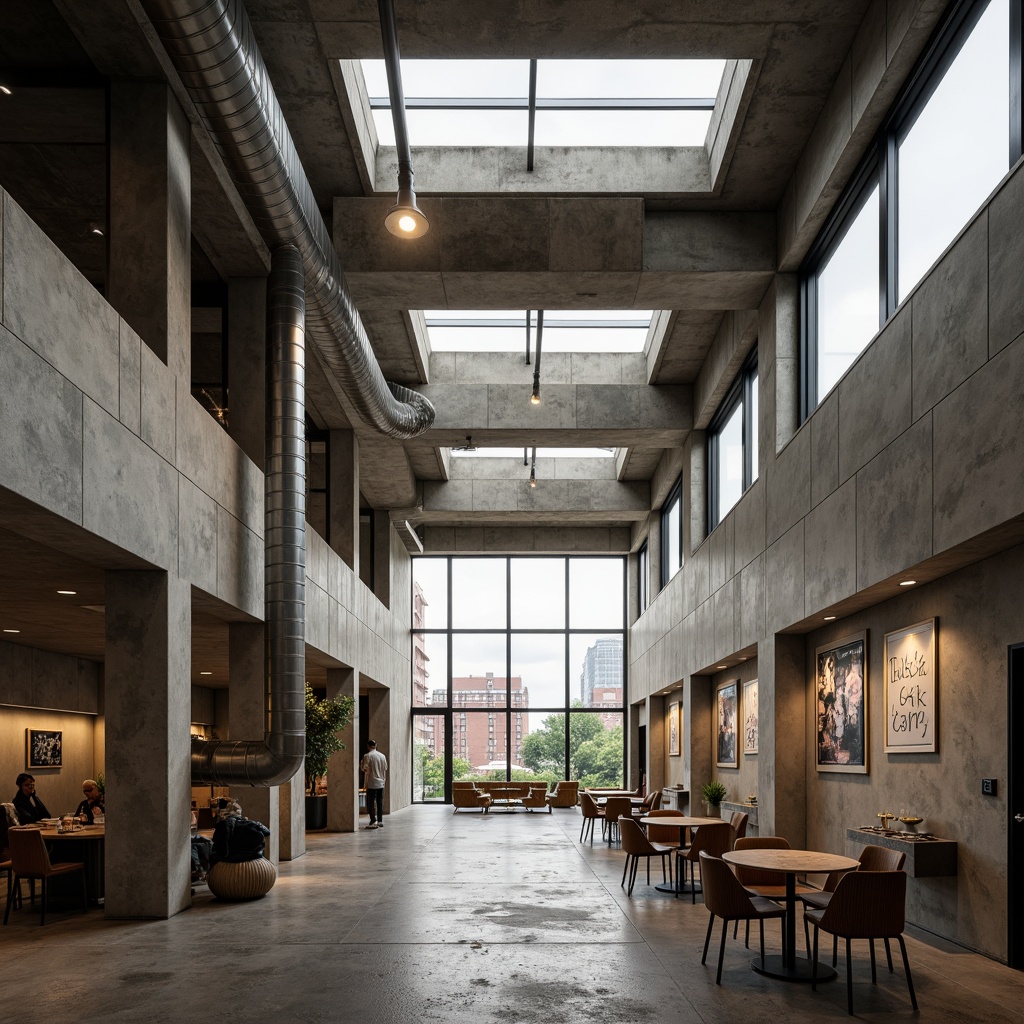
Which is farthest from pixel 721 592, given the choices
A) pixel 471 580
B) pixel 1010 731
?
pixel 471 580

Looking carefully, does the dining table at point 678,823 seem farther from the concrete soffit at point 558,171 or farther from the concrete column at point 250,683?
the concrete soffit at point 558,171

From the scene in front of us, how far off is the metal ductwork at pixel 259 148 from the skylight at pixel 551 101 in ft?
5.54

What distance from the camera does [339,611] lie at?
15648mm

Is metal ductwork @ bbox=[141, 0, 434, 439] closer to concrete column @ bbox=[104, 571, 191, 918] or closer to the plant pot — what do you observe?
concrete column @ bbox=[104, 571, 191, 918]

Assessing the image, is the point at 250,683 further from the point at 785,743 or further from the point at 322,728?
the point at 785,743

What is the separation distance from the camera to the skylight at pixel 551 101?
32.1 ft

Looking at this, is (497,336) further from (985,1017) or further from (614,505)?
(985,1017)

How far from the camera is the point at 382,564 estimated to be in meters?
21.9

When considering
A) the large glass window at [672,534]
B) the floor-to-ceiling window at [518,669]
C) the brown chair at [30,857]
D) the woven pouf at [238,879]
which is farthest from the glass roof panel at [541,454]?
the brown chair at [30,857]

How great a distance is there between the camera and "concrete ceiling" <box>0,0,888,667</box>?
7898 mm

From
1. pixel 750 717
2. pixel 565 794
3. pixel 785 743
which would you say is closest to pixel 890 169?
pixel 785 743

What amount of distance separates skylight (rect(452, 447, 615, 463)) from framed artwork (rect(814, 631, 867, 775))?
11345 millimetres

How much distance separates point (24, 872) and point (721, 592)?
9165mm

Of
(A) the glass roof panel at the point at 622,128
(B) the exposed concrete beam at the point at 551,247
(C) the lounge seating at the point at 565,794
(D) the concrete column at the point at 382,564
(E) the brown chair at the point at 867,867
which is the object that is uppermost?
(A) the glass roof panel at the point at 622,128
